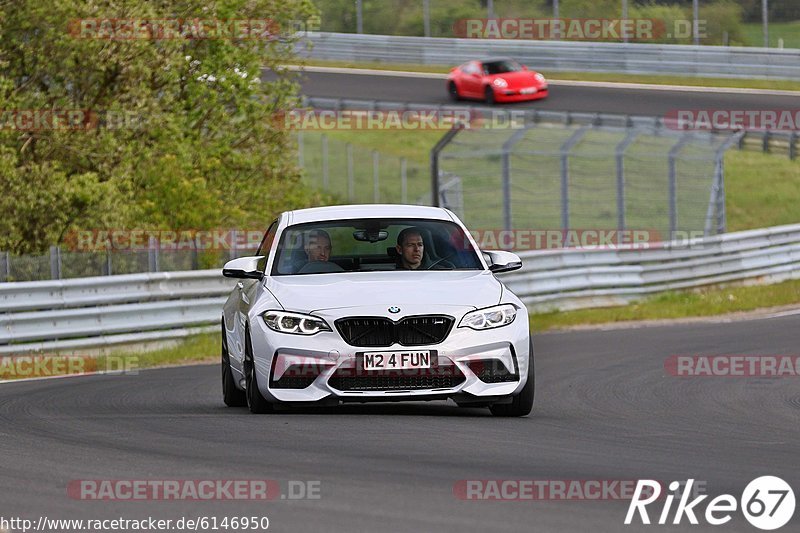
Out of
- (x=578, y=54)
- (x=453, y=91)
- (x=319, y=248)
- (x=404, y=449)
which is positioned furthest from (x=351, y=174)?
(x=404, y=449)

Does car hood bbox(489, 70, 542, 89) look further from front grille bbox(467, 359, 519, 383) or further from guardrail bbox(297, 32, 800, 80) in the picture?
front grille bbox(467, 359, 519, 383)

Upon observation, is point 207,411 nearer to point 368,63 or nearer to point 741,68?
point 741,68

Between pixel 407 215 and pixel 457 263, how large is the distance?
54 cm

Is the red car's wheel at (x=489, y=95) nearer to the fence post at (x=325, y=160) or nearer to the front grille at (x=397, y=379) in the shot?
the fence post at (x=325, y=160)

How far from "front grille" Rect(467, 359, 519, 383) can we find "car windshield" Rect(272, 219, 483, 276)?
3.85 ft

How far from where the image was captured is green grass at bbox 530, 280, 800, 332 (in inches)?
857

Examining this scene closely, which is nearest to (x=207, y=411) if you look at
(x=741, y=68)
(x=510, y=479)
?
(x=510, y=479)

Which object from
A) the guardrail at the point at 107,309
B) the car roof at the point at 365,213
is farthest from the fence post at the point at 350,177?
the car roof at the point at 365,213

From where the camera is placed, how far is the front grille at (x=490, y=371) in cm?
952

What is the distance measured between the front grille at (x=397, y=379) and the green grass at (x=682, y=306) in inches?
451

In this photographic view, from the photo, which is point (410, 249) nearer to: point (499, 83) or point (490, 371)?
point (490, 371)

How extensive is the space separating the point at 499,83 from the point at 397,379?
35.8 m

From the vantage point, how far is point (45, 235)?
22000 mm

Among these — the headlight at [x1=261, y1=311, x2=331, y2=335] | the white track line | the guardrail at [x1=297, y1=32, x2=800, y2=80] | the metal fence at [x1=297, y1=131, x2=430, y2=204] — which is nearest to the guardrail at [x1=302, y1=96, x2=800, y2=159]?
the metal fence at [x1=297, y1=131, x2=430, y2=204]
